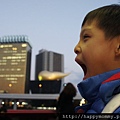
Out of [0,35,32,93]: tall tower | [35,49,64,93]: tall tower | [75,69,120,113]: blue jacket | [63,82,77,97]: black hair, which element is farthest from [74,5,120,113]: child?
[35,49,64,93]: tall tower

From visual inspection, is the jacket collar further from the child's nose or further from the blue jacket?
the child's nose

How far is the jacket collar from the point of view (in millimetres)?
715

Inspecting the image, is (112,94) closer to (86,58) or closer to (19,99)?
(86,58)

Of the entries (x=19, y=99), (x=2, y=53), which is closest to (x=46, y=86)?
(x=19, y=99)

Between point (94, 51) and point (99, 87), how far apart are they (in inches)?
5.7

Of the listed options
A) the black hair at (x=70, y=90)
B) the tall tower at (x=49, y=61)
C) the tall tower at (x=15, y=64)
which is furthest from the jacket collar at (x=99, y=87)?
the tall tower at (x=49, y=61)

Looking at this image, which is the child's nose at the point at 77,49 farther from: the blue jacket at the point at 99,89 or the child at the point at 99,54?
the blue jacket at the point at 99,89

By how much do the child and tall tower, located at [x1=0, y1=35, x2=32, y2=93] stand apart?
120 ft

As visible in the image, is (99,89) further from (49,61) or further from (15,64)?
(49,61)

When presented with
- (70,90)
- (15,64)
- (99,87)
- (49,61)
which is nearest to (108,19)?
(99,87)

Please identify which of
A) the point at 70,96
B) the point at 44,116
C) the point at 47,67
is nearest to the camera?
the point at 44,116

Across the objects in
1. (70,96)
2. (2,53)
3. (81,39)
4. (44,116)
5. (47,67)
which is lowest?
(47,67)

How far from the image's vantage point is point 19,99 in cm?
Answer: 1764

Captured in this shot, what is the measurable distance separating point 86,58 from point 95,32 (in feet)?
0.34
